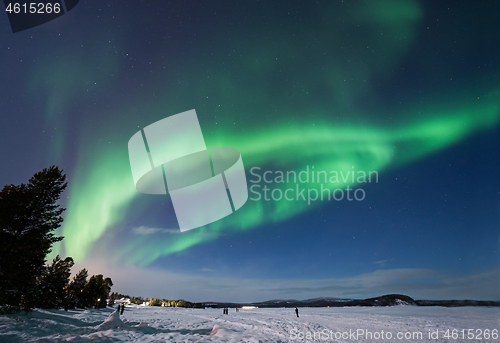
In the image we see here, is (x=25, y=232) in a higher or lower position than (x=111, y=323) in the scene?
higher

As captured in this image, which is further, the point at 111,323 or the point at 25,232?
the point at 25,232

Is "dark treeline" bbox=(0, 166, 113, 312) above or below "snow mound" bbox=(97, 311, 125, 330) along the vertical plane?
above

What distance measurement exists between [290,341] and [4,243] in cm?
2366

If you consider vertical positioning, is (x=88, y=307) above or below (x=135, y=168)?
below

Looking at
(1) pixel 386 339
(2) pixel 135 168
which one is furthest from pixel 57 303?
(1) pixel 386 339

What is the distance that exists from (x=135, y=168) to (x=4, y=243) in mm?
11525

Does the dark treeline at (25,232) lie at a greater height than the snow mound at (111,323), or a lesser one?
greater

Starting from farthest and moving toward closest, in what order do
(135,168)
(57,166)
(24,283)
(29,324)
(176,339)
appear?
(135,168), (57,166), (24,283), (29,324), (176,339)

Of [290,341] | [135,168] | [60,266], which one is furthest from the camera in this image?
[60,266]

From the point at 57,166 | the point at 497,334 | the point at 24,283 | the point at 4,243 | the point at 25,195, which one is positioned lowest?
the point at 497,334

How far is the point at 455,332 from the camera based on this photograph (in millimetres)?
23203

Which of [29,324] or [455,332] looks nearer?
[29,324]

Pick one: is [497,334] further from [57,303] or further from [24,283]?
[57,303]

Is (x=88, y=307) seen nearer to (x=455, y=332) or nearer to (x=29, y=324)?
(x=29, y=324)
